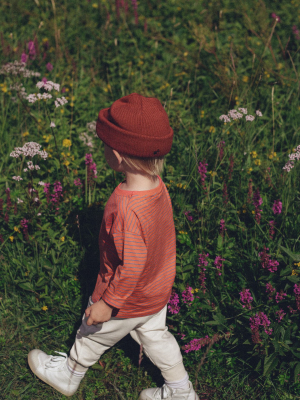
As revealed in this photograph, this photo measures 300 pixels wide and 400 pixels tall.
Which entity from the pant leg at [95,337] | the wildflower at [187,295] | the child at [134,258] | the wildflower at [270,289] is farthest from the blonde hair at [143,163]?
the wildflower at [270,289]

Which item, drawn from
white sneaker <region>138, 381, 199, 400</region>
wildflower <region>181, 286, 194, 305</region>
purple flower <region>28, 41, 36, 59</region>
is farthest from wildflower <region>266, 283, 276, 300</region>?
purple flower <region>28, 41, 36, 59</region>

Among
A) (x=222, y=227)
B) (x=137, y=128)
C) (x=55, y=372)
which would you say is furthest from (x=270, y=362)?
(x=137, y=128)

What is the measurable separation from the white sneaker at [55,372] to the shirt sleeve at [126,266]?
0.81 meters

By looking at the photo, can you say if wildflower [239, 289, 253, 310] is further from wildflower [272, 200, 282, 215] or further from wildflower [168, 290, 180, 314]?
wildflower [272, 200, 282, 215]

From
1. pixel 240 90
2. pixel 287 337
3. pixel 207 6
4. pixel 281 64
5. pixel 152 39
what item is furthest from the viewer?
pixel 207 6

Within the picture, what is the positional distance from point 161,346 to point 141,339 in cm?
14

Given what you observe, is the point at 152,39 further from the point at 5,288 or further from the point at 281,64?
the point at 5,288

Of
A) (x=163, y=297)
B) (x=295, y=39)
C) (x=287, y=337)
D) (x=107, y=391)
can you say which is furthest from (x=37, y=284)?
(x=295, y=39)

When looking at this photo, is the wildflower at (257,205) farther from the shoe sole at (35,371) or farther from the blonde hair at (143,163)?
the shoe sole at (35,371)

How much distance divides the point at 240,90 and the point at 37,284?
2819 mm

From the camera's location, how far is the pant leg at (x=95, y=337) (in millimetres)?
2299

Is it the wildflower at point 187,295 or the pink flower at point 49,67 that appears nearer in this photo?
the wildflower at point 187,295

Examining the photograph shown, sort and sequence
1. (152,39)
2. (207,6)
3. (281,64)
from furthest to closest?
(207,6) → (152,39) → (281,64)

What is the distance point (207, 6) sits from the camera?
579 cm
